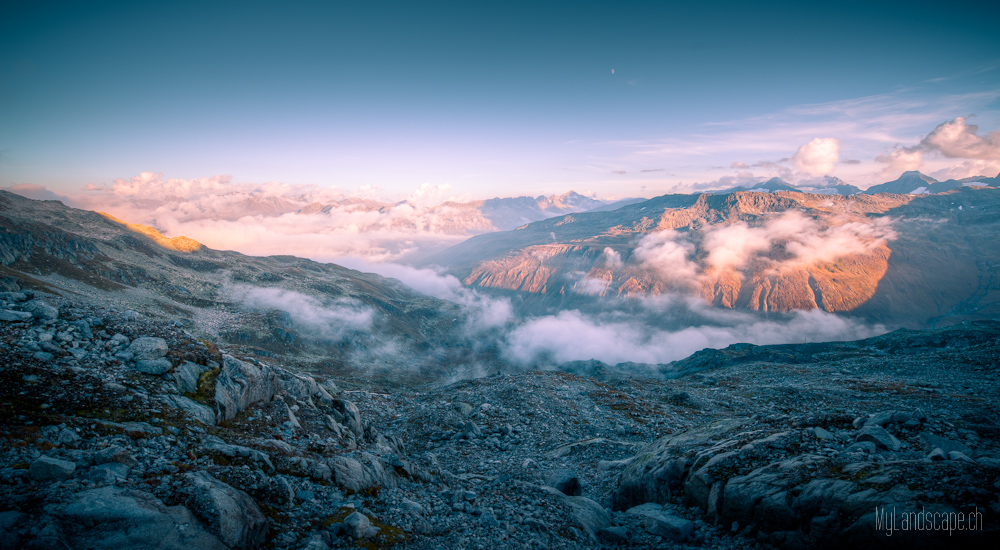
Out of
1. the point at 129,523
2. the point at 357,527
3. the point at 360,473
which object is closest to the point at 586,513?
the point at 357,527

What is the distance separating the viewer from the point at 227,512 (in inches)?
401

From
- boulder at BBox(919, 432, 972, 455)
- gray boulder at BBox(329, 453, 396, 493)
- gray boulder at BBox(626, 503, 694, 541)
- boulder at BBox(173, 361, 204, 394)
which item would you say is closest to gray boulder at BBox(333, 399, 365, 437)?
gray boulder at BBox(329, 453, 396, 493)

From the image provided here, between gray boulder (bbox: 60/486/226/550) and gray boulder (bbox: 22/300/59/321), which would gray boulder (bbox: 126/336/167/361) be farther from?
gray boulder (bbox: 60/486/226/550)

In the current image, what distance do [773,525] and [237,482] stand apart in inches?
715

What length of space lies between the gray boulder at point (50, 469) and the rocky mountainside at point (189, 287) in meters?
102

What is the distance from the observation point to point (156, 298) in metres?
113

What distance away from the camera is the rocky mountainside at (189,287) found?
102 meters

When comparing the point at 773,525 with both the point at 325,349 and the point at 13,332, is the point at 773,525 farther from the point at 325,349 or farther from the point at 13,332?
the point at 325,349

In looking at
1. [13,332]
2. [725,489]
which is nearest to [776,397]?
[725,489]

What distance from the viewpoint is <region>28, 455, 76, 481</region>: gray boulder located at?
9.25 m

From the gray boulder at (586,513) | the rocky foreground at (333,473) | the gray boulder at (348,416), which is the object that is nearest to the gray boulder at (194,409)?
the rocky foreground at (333,473)

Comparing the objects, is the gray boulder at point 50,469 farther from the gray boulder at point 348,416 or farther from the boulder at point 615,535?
the boulder at point 615,535

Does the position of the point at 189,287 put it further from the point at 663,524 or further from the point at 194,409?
the point at 663,524

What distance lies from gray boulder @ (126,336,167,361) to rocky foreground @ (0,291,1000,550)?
0.11 m
